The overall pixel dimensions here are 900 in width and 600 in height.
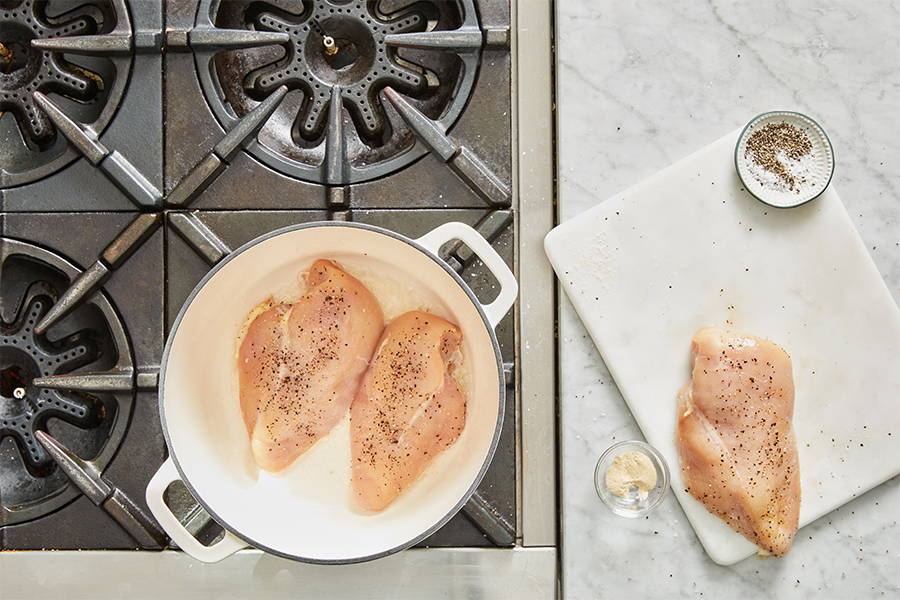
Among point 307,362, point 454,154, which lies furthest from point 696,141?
point 307,362

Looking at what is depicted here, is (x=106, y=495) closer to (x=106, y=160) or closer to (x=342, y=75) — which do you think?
(x=106, y=160)

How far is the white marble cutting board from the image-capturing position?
99cm

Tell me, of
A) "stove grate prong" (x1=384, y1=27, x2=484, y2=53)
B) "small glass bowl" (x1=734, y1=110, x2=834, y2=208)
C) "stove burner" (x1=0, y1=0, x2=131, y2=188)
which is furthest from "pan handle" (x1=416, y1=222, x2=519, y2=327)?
"stove burner" (x1=0, y1=0, x2=131, y2=188)

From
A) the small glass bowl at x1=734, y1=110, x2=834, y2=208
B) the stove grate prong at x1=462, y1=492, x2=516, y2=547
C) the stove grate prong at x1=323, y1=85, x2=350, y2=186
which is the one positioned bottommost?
the stove grate prong at x1=462, y1=492, x2=516, y2=547

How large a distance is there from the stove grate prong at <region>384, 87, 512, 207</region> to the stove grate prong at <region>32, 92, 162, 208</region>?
1.03 ft

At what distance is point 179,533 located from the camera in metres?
0.89

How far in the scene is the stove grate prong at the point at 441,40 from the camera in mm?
949

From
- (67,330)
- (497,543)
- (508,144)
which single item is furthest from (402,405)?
(67,330)

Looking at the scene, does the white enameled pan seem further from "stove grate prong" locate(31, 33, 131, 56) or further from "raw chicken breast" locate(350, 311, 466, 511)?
"stove grate prong" locate(31, 33, 131, 56)

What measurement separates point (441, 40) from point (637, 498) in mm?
607

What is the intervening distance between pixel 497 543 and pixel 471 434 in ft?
0.49

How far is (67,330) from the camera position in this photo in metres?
1.02

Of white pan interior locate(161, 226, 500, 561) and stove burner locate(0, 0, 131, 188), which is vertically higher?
stove burner locate(0, 0, 131, 188)

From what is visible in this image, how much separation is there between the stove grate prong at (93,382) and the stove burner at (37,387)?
0.03 meters
